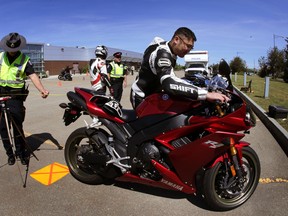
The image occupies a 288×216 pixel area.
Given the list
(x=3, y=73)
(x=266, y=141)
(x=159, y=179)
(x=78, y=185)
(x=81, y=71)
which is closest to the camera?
(x=159, y=179)

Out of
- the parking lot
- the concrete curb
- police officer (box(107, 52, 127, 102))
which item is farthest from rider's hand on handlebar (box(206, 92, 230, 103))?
police officer (box(107, 52, 127, 102))

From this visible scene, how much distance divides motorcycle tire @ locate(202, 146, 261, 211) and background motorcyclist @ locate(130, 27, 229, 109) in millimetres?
867

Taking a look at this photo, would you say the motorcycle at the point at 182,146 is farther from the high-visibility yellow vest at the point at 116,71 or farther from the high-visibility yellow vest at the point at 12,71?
the high-visibility yellow vest at the point at 116,71

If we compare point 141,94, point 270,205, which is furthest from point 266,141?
point 141,94

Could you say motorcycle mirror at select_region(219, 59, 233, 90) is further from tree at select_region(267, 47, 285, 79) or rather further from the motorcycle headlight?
tree at select_region(267, 47, 285, 79)

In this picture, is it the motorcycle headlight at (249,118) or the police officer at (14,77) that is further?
the police officer at (14,77)

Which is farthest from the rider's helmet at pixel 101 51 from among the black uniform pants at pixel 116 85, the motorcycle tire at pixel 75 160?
the motorcycle tire at pixel 75 160

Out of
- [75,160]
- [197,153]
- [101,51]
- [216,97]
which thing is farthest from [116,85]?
[216,97]

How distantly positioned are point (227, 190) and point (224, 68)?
143cm

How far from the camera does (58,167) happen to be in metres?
4.99

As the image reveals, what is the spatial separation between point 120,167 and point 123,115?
671 millimetres

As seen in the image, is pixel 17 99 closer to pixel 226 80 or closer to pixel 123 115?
pixel 123 115

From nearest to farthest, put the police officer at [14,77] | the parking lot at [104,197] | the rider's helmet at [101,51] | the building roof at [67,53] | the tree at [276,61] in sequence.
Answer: the parking lot at [104,197]
the police officer at [14,77]
the rider's helmet at [101,51]
the tree at [276,61]
the building roof at [67,53]

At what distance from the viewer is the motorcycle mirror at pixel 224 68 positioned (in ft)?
10.5
